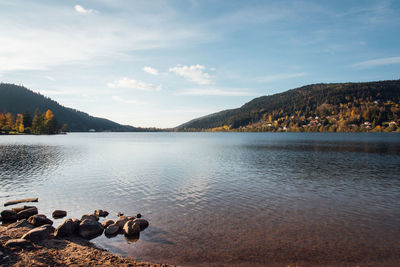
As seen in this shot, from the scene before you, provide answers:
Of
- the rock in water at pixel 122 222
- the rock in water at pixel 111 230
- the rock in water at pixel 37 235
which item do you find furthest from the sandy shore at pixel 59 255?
the rock in water at pixel 122 222

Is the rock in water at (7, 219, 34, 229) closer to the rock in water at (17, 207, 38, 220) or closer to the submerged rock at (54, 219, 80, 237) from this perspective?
the rock in water at (17, 207, 38, 220)

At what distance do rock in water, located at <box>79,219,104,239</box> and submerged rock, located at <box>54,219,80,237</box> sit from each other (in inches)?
20.7

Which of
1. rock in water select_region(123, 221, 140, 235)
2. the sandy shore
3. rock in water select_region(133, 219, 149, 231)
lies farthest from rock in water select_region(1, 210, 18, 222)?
rock in water select_region(133, 219, 149, 231)

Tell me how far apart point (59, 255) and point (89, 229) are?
377 cm

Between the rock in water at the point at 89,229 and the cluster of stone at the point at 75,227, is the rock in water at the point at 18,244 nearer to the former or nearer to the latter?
the cluster of stone at the point at 75,227

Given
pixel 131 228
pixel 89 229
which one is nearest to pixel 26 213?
pixel 89 229

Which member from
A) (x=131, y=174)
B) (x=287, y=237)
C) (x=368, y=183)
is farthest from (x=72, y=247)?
(x=368, y=183)

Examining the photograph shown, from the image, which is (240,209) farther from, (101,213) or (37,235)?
(37,235)

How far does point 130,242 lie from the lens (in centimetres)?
1612

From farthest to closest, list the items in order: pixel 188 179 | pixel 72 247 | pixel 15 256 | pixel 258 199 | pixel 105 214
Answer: pixel 188 179 < pixel 258 199 < pixel 105 214 < pixel 72 247 < pixel 15 256

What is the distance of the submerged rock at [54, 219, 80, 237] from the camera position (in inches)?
654

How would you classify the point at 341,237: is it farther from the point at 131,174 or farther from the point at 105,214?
the point at 131,174

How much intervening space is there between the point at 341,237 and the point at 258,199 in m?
10.3

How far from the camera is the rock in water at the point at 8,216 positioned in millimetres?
20031
